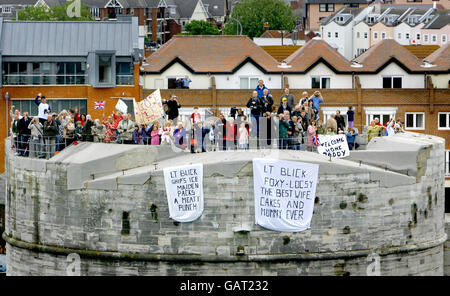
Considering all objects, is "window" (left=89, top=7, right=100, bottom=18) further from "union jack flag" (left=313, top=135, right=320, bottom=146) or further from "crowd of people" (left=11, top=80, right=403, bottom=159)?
"union jack flag" (left=313, top=135, right=320, bottom=146)

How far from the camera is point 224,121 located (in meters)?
40.4

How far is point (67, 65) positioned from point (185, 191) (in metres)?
23.6

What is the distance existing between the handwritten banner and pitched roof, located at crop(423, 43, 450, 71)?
30723 mm

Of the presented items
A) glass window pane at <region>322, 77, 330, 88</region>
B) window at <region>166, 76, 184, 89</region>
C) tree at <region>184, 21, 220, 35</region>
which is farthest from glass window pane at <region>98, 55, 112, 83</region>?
tree at <region>184, 21, 220, 35</region>

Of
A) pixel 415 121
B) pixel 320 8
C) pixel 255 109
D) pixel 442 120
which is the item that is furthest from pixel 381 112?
pixel 320 8

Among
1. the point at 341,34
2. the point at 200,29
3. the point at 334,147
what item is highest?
the point at 200,29

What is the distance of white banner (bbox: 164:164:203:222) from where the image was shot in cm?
3838

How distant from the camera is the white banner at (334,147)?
132 feet

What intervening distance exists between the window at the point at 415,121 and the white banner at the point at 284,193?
3155cm

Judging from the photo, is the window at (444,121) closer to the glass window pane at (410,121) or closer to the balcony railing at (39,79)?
the glass window pane at (410,121)

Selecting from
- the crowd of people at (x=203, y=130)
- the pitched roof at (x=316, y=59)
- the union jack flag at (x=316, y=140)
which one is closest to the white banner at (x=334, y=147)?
the union jack flag at (x=316, y=140)

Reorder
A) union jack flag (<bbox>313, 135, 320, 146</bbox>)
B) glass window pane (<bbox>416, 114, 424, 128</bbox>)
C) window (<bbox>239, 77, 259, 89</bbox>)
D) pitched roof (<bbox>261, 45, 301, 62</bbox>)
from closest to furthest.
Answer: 1. union jack flag (<bbox>313, 135, 320, 146</bbox>)
2. glass window pane (<bbox>416, 114, 424, 128</bbox>)
3. window (<bbox>239, 77, 259, 89</bbox>)
4. pitched roof (<bbox>261, 45, 301, 62</bbox>)

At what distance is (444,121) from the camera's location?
70375 mm

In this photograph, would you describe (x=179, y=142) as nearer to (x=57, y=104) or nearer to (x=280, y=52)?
(x=57, y=104)
